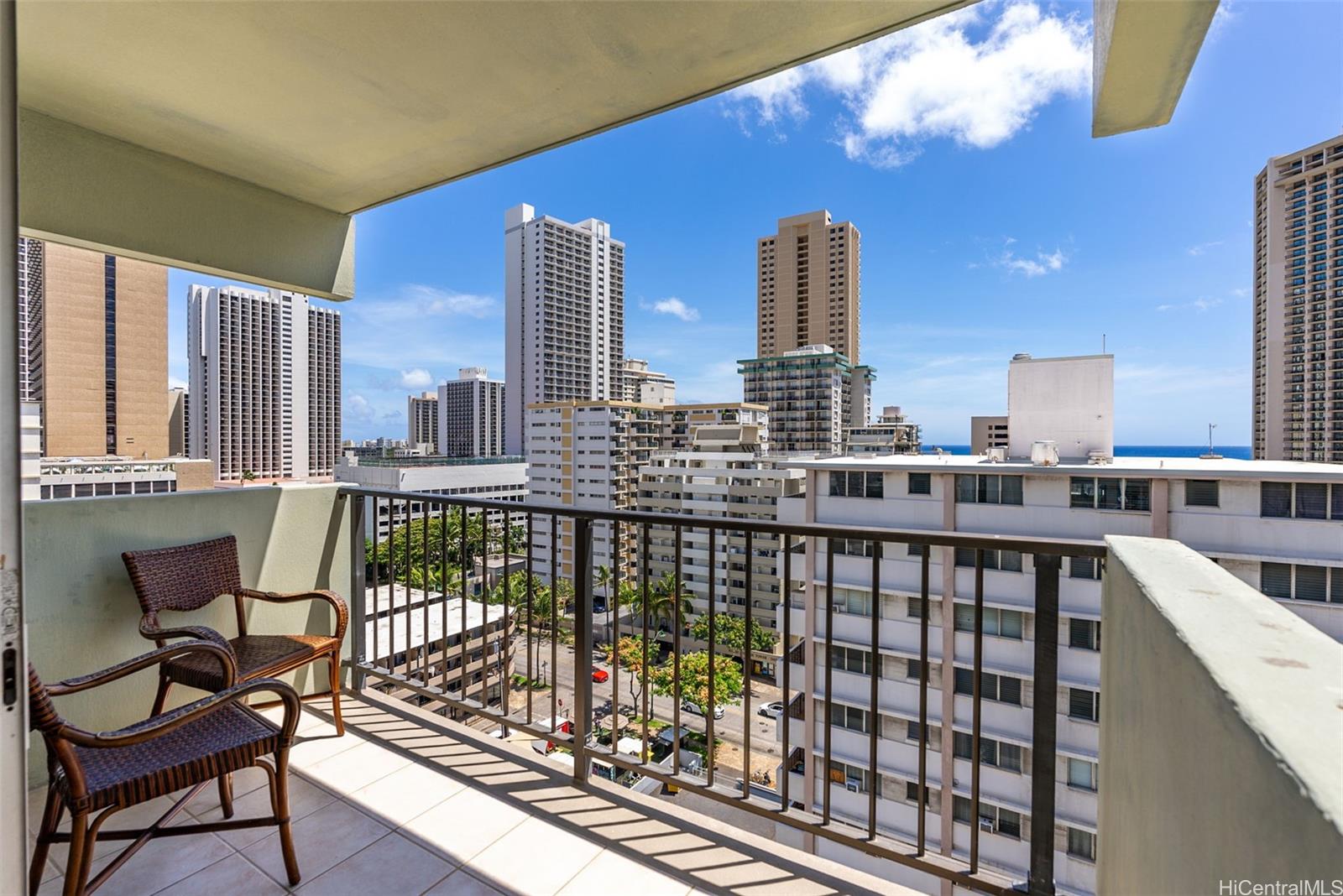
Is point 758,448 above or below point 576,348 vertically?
below

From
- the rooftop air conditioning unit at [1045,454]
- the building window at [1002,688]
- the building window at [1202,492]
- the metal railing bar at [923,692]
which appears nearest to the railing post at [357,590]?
the metal railing bar at [923,692]

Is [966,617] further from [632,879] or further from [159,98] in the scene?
[159,98]

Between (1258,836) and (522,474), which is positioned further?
(522,474)

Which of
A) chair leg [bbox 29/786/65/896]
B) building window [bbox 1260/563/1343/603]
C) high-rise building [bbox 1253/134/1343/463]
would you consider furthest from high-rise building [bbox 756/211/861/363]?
chair leg [bbox 29/786/65/896]

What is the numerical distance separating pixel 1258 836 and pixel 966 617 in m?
14.1

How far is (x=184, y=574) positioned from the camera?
7.97ft

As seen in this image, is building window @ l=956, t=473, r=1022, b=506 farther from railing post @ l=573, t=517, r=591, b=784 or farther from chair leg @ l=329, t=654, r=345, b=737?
chair leg @ l=329, t=654, r=345, b=737

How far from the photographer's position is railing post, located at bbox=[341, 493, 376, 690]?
9.66ft

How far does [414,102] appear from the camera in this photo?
7.66 feet

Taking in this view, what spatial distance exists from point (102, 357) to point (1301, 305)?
5221 centimetres

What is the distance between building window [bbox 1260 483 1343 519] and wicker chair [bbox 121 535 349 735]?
14.9 metres

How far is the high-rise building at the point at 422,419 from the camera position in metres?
65.7

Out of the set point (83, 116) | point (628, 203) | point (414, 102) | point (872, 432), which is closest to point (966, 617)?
point (414, 102)

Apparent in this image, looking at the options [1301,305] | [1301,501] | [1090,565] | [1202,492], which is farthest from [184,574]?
[1301,305]
